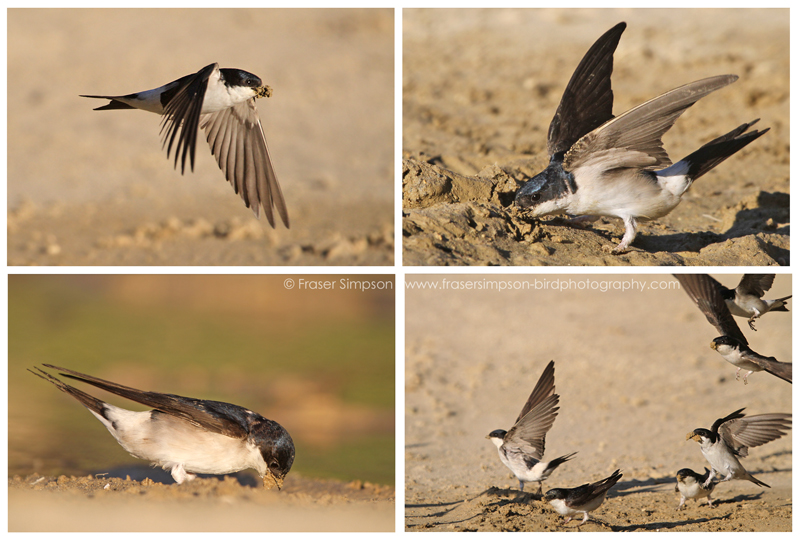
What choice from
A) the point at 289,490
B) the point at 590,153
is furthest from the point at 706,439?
the point at 289,490

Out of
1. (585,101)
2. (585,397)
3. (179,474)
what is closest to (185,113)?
(179,474)

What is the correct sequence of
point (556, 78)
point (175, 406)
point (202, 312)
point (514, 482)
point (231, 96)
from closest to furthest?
1. point (175, 406)
2. point (231, 96)
3. point (514, 482)
4. point (202, 312)
5. point (556, 78)

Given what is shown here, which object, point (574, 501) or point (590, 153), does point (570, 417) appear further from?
point (590, 153)

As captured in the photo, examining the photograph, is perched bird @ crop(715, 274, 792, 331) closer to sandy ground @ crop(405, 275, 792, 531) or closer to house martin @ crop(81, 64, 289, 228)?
sandy ground @ crop(405, 275, 792, 531)

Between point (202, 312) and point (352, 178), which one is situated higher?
point (352, 178)

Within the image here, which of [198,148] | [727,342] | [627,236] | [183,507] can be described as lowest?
[183,507]

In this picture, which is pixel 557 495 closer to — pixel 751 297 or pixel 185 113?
pixel 751 297
